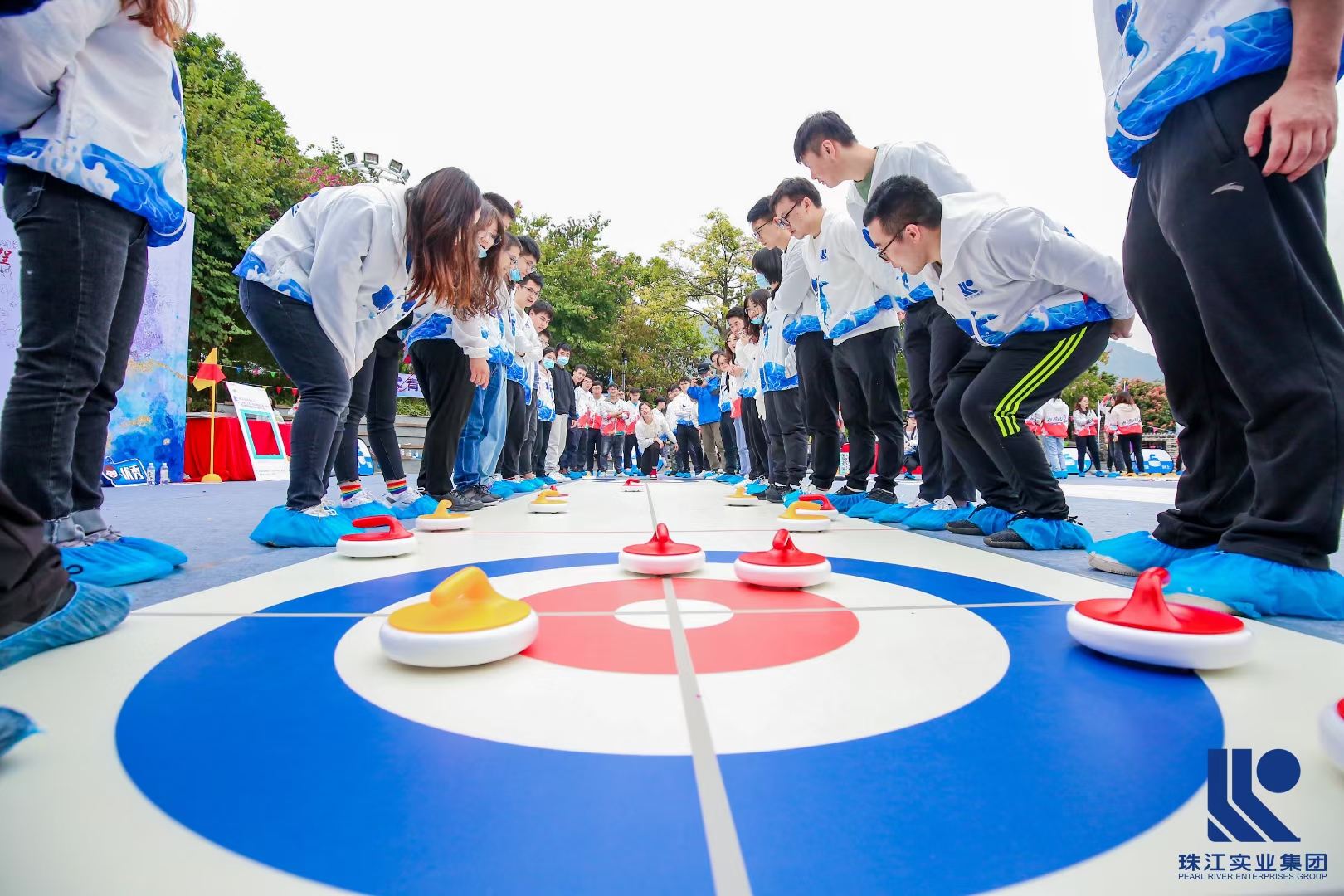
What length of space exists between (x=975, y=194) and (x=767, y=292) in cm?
283

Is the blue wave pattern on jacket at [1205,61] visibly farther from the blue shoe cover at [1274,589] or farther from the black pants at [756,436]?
the black pants at [756,436]

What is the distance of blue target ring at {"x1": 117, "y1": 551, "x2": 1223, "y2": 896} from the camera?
14.9 inches

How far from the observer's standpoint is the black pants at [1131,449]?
33.2 ft

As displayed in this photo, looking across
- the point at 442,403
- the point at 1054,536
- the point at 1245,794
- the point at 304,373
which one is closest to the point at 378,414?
the point at 442,403

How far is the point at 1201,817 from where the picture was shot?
17.5 inches

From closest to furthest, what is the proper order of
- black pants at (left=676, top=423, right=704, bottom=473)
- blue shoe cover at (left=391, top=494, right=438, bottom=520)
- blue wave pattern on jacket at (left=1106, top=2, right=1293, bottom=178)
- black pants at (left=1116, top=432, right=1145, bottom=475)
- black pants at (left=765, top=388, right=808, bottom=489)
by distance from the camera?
blue wave pattern on jacket at (left=1106, top=2, right=1293, bottom=178), blue shoe cover at (left=391, top=494, right=438, bottom=520), black pants at (left=765, top=388, right=808, bottom=489), black pants at (left=1116, top=432, right=1145, bottom=475), black pants at (left=676, top=423, right=704, bottom=473)

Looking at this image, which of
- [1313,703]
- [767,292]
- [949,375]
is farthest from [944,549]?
[767,292]

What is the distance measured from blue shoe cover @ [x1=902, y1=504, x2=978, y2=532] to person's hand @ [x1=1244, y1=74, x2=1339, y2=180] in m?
1.42

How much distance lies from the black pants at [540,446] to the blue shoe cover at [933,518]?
15.1ft

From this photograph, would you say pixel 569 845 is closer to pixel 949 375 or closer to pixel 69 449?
pixel 69 449

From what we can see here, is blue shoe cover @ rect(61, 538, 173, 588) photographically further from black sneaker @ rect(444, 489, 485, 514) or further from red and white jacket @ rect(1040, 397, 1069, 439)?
red and white jacket @ rect(1040, 397, 1069, 439)

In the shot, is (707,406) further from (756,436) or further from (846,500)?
(846,500)

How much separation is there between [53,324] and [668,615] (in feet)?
4.12

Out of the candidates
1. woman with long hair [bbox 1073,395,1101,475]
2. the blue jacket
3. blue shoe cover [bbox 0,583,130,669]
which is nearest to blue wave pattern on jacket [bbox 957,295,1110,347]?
blue shoe cover [bbox 0,583,130,669]
